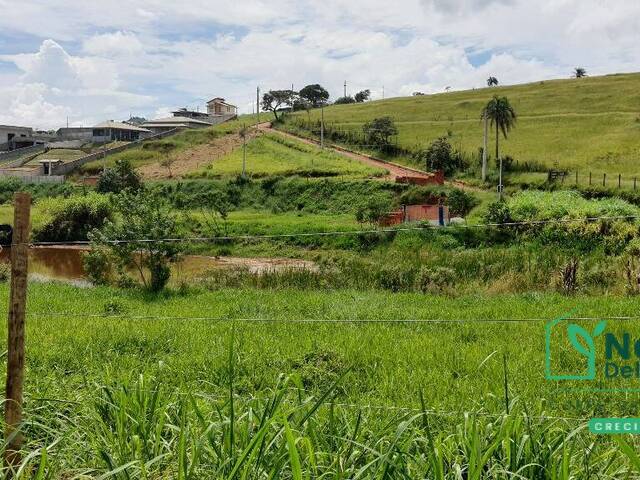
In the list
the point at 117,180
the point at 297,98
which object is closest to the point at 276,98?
the point at 297,98

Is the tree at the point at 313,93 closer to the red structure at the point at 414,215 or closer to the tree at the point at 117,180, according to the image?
the tree at the point at 117,180

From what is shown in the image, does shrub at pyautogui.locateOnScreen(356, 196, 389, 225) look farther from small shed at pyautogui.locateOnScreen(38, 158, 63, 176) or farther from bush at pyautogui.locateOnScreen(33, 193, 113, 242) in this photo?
small shed at pyautogui.locateOnScreen(38, 158, 63, 176)

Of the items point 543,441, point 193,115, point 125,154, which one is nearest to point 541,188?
point 543,441

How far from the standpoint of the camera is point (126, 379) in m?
4.21

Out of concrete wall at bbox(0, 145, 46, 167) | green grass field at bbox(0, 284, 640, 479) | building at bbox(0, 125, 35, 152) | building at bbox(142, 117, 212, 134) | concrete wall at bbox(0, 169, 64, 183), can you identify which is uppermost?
building at bbox(142, 117, 212, 134)

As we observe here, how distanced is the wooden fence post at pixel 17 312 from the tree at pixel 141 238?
1218 cm

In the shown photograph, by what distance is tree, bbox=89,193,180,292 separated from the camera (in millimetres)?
15844

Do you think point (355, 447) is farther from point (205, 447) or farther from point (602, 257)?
point (602, 257)

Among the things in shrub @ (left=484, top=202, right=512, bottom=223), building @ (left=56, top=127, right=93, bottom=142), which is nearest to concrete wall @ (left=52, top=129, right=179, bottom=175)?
building @ (left=56, top=127, right=93, bottom=142)

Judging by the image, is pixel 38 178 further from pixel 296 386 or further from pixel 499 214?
pixel 296 386

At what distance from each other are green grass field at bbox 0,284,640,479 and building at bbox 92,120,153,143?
6108 cm

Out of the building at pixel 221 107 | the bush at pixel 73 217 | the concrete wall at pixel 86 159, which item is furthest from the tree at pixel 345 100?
the bush at pixel 73 217

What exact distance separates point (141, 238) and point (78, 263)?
9868 mm

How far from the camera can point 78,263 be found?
80.8 feet
